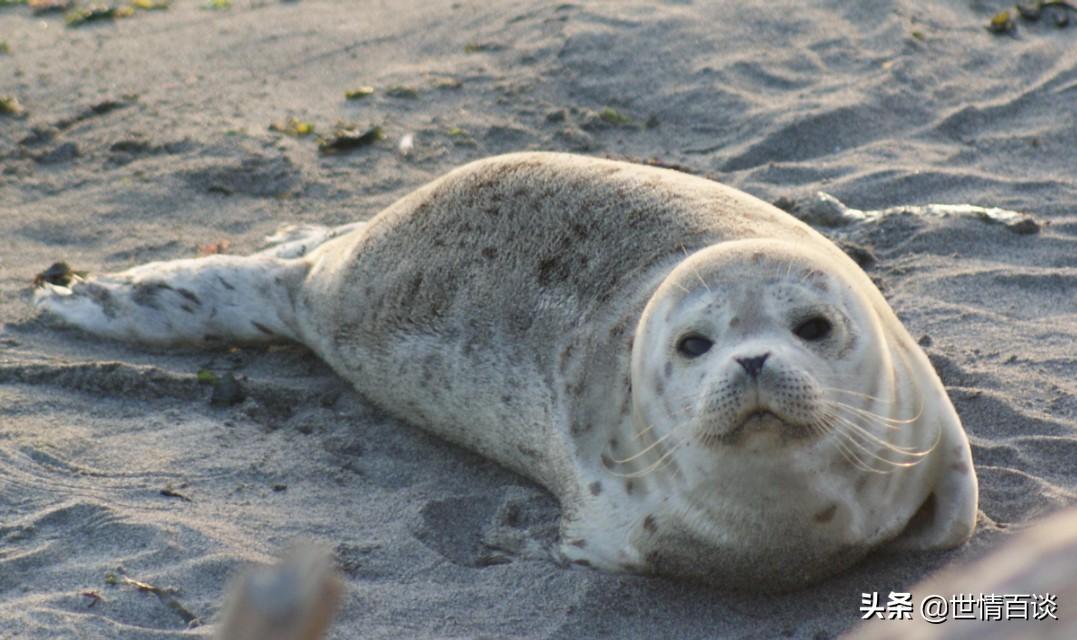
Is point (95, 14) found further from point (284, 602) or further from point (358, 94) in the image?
point (284, 602)

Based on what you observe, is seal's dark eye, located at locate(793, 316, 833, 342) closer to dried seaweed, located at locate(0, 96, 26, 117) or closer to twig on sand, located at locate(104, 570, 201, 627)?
twig on sand, located at locate(104, 570, 201, 627)

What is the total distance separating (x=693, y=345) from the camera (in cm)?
370

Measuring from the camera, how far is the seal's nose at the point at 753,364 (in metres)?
3.40

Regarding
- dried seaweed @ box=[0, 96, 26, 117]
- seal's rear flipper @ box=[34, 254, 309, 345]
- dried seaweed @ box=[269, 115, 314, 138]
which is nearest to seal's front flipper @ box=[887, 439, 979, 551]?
seal's rear flipper @ box=[34, 254, 309, 345]

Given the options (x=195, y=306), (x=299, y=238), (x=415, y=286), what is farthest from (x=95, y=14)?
(x=415, y=286)

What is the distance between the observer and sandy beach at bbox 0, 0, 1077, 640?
12.6 feet

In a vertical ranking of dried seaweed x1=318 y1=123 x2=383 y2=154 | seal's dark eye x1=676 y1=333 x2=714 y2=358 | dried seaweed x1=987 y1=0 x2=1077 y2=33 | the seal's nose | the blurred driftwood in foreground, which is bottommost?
dried seaweed x1=318 y1=123 x2=383 y2=154

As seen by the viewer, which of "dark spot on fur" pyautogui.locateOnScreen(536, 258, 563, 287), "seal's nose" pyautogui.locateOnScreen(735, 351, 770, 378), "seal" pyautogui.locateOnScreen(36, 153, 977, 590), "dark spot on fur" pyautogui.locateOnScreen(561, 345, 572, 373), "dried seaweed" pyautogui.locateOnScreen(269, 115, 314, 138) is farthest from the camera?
"dried seaweed" pyautogui.locateOnScreen(269, 115, 314, 138)

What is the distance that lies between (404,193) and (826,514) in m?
3.49

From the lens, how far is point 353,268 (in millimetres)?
5395

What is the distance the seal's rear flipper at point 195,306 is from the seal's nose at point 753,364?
2.58m

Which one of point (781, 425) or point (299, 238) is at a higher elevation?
point (781, 425)

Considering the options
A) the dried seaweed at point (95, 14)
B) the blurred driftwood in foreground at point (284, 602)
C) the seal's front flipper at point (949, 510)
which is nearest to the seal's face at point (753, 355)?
the seal's front flipper at point (949, 510)

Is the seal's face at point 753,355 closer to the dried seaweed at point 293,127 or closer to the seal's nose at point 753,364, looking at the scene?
the seal's nose at point 753,364
